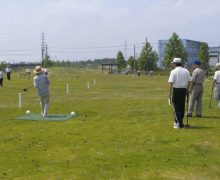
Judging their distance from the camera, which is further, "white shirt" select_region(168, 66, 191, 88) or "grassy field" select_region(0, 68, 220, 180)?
"white shirt" select_region(168, 66, 191, 88)

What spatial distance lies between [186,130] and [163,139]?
1589 millimetres

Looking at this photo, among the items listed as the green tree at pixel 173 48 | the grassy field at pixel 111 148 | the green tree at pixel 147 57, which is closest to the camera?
the grassy field at pixel 111 148

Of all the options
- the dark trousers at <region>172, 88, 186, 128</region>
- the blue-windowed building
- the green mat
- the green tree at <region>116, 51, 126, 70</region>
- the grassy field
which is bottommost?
the grassy field

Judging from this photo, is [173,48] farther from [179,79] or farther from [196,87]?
[179,79]

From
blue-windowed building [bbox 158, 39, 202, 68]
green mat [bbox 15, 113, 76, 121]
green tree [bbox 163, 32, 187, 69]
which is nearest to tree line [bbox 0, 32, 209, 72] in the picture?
green tree [bbox 163, 32, 187, 69]

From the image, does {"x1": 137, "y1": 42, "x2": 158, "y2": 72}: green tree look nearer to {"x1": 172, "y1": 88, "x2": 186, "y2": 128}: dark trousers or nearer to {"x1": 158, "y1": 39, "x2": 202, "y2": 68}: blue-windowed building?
{"x1": 158, "y1": 39, "x2": 202, "y2": 68}: blue-windowed building

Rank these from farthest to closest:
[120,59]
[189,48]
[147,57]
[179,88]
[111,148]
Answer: [189,48]
[120,59]
[147,57]
[179,88]
[111,148]

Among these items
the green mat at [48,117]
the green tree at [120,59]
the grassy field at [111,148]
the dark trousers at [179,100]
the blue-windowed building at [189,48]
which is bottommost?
the grassy field at [111,148]

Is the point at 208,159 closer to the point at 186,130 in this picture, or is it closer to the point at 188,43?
the point at 186,130

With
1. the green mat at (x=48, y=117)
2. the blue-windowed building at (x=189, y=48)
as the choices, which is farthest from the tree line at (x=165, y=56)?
the green mat at (x=48, y=117)

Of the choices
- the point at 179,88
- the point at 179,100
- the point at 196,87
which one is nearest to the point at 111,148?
the point at 179,100

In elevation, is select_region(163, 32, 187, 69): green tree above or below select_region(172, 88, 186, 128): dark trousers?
above

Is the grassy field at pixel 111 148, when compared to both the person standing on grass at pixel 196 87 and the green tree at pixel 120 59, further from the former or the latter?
the green tree at pixel 120 59

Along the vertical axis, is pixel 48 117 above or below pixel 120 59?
below
